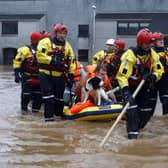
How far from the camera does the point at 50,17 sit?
37.3 metres

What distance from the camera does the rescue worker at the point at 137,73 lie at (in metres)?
6.17

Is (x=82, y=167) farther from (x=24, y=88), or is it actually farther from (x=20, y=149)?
(x=24, y=88)

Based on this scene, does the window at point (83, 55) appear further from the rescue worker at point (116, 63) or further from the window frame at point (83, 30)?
the rescue worker at point (116, 63)

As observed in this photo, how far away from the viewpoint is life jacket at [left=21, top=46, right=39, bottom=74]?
8914mm

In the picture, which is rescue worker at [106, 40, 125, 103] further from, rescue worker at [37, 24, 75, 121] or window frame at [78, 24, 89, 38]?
window frame at [78, 24, 89, 38]

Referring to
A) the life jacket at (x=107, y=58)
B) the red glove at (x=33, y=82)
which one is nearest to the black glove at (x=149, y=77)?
the life jacket at (x=107, y=58)

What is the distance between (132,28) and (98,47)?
3.26 metres

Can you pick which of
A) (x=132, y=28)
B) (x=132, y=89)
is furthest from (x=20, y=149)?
(x=132, y=28)

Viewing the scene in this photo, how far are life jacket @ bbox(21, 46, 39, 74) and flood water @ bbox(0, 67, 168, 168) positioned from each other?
1.21m

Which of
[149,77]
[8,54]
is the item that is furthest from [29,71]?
[8,54]

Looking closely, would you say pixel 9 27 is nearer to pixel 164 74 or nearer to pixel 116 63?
pixel 116 63

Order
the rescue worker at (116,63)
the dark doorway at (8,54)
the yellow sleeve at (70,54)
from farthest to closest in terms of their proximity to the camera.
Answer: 1. the dark doorway at (8,54)
2. the rescue worker at (116,63)
3. the yellow sleeve at (70,54)

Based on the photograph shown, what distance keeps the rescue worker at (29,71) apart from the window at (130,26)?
25.7 meters

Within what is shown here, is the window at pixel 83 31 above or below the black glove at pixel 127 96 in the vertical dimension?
above
